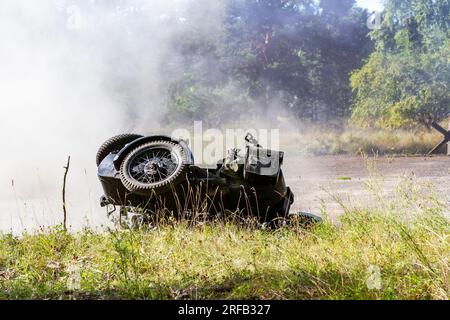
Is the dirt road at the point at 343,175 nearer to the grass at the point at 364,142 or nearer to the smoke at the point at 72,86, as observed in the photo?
the grass at the point at 364,142

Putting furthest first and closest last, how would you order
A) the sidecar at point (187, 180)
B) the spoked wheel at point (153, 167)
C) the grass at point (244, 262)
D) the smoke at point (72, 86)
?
the smoke at point (72, 86)
the sidecar at point (187, 180)
the spoked wheel at point (153, 167)
the grass at point (244, 262)

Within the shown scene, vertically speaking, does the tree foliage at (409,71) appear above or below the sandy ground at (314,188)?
above

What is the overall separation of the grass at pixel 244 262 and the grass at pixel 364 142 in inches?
570

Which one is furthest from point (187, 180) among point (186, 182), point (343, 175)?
point (343, 175)

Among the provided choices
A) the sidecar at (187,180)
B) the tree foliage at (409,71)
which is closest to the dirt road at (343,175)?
the sidecar at (187,180)

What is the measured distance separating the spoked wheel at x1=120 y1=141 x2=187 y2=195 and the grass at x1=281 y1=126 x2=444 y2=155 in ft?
45.5

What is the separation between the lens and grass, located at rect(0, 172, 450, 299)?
416cm

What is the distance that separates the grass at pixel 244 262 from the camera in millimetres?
4160

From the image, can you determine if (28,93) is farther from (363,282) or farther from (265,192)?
(363,282)

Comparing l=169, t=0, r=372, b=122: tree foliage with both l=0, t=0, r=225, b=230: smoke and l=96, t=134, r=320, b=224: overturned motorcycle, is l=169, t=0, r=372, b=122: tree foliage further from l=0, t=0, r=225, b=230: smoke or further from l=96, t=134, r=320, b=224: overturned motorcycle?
l=96, t=134, r=320, b=224: overturned motorcycle

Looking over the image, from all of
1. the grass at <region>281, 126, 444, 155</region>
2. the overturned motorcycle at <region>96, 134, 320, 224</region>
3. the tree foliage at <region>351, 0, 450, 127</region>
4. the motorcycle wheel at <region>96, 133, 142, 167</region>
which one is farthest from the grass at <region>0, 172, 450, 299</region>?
the tree foliage at <region>351, 0, 450, 127</region>

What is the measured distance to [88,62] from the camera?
22172 millimetres

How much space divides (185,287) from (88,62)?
19.0m
